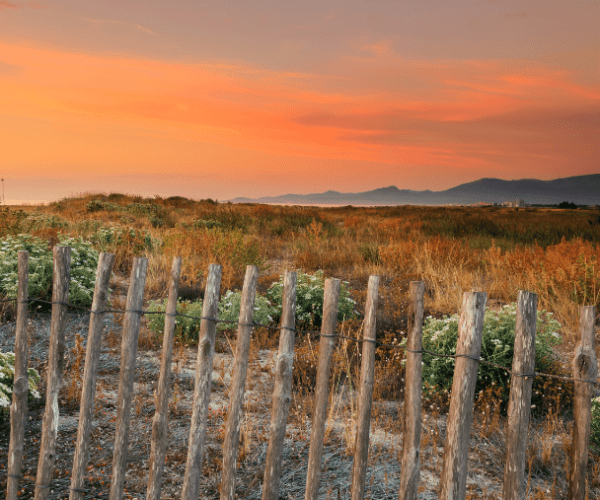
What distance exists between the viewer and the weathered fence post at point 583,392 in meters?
2.23

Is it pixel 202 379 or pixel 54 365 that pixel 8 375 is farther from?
pixel 202 379

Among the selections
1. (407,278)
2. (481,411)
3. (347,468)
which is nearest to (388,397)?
→ (481,411)

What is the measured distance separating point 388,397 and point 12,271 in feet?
18.5

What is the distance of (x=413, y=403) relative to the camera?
7.97 feet

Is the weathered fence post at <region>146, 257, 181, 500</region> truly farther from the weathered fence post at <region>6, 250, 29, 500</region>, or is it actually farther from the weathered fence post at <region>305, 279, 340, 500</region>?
the weathered fence post at <region>6, 250, 29, 500</region>

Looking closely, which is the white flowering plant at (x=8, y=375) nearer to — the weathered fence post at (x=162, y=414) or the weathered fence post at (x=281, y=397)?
the weathered fence post at (x=162, y=414)

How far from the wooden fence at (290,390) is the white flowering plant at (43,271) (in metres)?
3.59

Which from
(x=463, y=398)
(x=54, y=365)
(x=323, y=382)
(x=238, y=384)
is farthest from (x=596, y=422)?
(x=54, y=365)

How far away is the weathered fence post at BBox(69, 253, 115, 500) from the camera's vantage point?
2918mm

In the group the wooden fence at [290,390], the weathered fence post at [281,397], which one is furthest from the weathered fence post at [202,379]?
the weathered fence post at [281,397]

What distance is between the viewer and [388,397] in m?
4.74

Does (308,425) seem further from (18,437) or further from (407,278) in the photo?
(407,278)

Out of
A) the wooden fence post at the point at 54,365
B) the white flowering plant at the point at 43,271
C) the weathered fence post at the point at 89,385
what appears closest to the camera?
the weathered fence post at the point at 89,385

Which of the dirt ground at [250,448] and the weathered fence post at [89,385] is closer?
the weathered fence post at [89,385]
